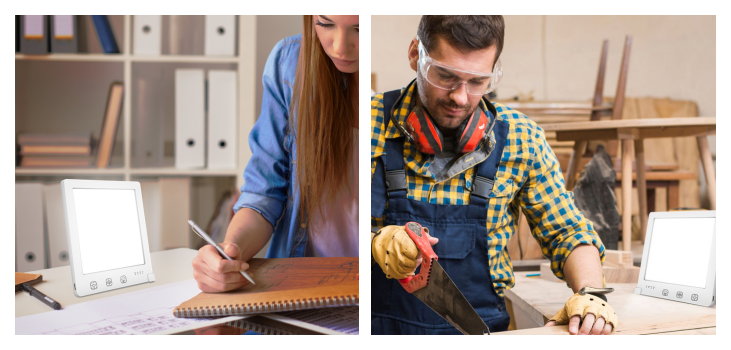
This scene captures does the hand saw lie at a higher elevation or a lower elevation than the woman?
lower

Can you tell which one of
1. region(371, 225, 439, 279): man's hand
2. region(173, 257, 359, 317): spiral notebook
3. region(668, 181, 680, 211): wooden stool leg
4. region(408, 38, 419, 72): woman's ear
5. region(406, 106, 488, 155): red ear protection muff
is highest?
region(408, 38, 419, 72): woman's ear

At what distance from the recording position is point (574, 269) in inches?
50.2

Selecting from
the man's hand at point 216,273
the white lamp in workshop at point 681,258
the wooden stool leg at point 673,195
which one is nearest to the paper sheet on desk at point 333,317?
the man's hand at point 216,273

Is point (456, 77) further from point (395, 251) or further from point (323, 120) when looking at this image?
point (395, 251)

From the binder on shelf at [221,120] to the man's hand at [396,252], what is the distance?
1.63 ft

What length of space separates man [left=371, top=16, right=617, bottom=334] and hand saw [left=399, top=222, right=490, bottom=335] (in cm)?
12

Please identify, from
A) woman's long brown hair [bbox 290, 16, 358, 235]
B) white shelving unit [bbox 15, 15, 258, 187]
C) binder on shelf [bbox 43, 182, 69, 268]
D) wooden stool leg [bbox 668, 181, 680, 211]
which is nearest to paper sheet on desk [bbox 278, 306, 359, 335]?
woman's long brown hair [bbox 290, 16, 358, 235]

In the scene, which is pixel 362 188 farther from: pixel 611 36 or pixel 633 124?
pixel 611 36

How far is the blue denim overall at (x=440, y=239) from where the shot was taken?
51.7 inches

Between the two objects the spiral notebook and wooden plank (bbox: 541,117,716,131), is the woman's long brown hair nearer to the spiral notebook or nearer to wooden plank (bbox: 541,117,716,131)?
the spiral notebook

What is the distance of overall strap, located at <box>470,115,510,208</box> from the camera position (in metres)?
1.32

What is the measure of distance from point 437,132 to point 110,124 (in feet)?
3.10

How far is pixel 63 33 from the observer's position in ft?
4.13
